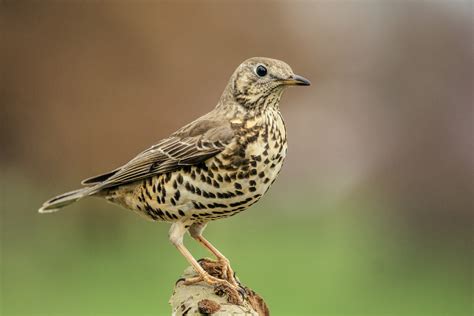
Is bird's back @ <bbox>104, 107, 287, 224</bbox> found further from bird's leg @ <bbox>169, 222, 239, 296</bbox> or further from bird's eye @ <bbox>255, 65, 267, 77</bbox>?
bird's eye @ <bbox>255, 65, 267, 77</bbox>

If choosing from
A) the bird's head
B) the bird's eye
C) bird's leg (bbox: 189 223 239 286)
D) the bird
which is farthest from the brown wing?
bird's leg (bbox: 189 223 239 286)

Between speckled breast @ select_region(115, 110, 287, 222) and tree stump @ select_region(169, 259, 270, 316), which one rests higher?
speckled breast @ select_region(115, 110, 287, 222)

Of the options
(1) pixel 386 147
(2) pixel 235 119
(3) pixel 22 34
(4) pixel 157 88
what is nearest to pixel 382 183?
(1) pixel 386 147

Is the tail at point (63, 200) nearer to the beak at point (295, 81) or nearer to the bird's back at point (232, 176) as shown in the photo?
the bird's back at point (232, 176)

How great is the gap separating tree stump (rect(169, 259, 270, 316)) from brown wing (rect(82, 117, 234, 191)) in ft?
2.34

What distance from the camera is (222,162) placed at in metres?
4.13

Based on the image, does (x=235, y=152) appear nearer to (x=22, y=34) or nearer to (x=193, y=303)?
(x=193, y=303)

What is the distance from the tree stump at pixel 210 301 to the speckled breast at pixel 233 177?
450 mm

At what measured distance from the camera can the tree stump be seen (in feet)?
11.4

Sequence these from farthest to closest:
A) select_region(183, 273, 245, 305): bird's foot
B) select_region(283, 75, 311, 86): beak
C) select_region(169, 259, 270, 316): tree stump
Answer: select_region(283, 75, 311, 86): beak → select_region(183, 273, 245, 305): bird's foot → select_region(169, 259, 270, 316): tree stump

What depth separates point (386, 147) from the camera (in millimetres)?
13820

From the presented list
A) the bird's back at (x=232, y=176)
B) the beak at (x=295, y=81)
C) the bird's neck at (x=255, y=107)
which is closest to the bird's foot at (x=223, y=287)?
the bird's back at (x=232, y=176)

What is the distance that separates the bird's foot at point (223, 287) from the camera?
3.81 metres

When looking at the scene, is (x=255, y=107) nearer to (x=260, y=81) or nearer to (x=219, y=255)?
(x=260, y=81)
